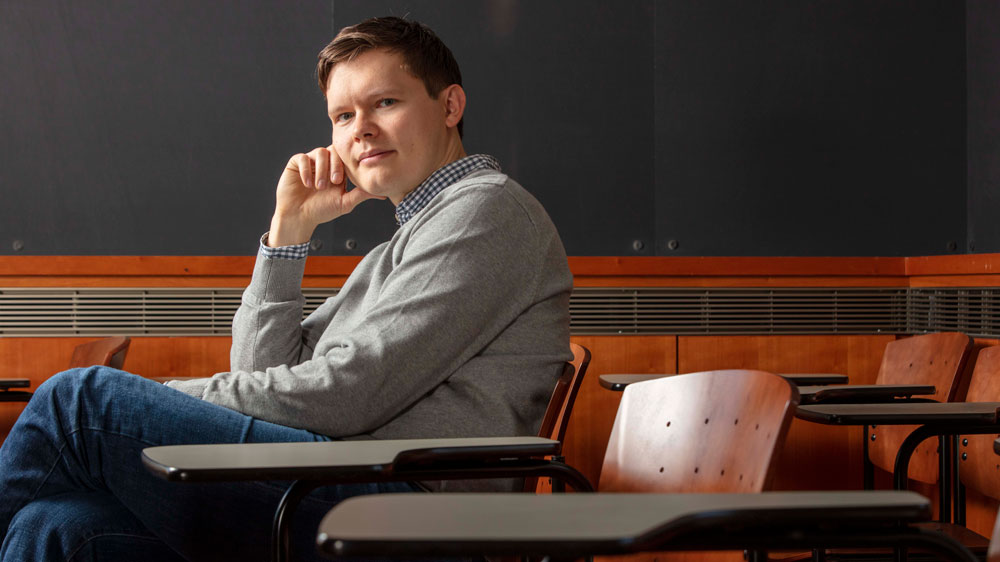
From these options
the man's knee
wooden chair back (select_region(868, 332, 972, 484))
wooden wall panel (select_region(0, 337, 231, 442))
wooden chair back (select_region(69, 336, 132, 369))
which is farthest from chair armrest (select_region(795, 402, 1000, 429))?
wooden wall panel (select_region(0, 337, 231, 442))

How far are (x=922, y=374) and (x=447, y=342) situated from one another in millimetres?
1935

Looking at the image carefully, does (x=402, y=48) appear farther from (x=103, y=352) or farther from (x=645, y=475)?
(x=103, y=352)

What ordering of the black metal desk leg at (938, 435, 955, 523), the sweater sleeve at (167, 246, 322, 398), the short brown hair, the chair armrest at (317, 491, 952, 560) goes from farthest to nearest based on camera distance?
the black metal desk leg at (938, 435, 955, 523)
the sweater sleeve at (167, 246, 322, 398)
the short brown hair
the chair armrest at (317, 491, 952, 560)

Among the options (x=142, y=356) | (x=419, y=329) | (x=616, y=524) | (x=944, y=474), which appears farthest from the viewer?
(x=142, y=356)

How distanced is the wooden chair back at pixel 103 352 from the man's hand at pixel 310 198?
49.9 inches

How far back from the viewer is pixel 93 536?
1263 millimetres

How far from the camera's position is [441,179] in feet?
5.65

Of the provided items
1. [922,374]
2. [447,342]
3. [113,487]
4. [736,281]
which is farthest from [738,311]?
[113,487]

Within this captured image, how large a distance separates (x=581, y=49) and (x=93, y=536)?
384 cm

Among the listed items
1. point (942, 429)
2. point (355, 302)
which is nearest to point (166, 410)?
point (355, 302)

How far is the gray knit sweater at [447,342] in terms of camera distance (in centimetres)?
136

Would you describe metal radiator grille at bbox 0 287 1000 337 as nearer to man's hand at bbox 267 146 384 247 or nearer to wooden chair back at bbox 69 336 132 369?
wooden chair back at bbox 69 336 132 369

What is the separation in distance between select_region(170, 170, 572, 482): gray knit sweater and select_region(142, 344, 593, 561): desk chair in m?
0.19

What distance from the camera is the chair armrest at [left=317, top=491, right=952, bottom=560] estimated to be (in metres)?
0.62
